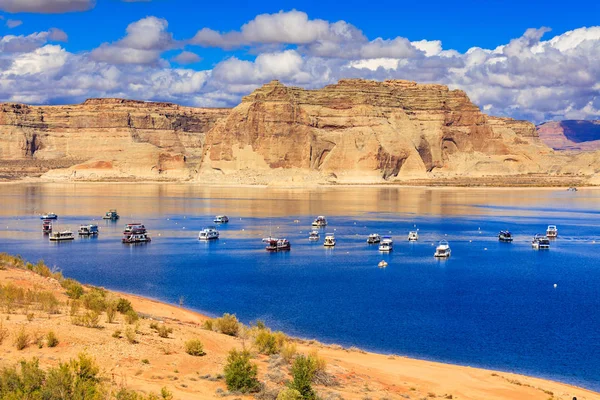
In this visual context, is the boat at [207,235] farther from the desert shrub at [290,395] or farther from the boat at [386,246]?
the desert shrub at [290,395]

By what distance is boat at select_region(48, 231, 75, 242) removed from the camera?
3154 inches

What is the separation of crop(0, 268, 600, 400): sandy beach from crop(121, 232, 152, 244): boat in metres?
46.6

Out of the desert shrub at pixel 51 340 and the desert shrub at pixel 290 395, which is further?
the desert shrub at pixel 51 340

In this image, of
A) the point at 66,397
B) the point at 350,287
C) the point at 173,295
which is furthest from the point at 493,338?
the point at 66,397

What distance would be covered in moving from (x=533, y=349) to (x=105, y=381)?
21611 millimetres

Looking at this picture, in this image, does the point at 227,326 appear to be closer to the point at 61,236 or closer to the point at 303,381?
the point at 303,381

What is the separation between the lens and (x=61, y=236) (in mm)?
80625

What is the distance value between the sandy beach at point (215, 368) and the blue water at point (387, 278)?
3.74 metres

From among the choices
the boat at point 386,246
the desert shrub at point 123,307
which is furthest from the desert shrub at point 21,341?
the boat at point 386,246

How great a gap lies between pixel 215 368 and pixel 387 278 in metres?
33.9

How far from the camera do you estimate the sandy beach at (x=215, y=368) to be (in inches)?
848

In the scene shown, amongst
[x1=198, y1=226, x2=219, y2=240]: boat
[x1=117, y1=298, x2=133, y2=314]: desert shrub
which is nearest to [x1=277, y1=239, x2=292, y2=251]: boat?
[x1=198, y1=226, x2=219, y2=240]: boat

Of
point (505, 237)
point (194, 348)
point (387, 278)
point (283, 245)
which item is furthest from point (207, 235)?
point (194, 348)

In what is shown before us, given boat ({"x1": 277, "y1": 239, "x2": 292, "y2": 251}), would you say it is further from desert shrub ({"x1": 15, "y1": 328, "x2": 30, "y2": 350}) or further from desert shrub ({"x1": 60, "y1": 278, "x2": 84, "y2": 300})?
desert shrub ({"x1": 15, "y1": 328, "x2": 30, "y2": 350})
